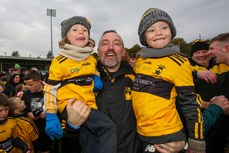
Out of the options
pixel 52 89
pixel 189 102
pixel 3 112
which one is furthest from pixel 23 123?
pixel 189 102

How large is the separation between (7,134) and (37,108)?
0.97 m

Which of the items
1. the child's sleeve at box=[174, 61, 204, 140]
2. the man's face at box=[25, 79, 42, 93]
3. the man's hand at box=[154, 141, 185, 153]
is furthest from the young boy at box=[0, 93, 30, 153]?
the child's sleeve at box=[174, 61, 204, 140]

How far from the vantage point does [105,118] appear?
232 cm

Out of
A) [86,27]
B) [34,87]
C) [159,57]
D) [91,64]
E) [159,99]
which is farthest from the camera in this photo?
[34,87]

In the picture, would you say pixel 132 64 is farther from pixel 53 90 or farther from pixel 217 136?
pixel 217 136

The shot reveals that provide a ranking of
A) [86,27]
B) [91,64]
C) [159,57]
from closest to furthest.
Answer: [159,57] < [91,64] < [86,27]

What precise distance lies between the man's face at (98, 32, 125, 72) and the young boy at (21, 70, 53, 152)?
2395 millimetres

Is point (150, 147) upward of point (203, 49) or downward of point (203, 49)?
downward

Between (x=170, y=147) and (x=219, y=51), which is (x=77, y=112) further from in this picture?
(x=219, y=51)

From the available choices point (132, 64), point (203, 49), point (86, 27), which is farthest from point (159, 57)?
point (203, 49)

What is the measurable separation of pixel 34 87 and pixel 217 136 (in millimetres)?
4094

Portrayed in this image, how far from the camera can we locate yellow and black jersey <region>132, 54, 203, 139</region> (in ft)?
6.57

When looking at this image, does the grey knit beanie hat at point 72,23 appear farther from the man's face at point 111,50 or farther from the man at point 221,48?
the man at point 221,48

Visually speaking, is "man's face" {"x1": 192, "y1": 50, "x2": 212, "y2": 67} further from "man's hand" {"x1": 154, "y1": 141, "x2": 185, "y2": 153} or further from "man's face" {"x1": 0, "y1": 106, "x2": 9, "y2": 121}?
"man's face" {"x1": 0, "y1": 106, "x2": 9, "y2": 121}
